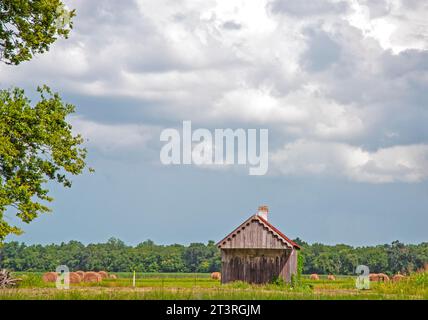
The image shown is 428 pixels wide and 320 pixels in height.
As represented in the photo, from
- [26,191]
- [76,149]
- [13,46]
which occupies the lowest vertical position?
[26,191]

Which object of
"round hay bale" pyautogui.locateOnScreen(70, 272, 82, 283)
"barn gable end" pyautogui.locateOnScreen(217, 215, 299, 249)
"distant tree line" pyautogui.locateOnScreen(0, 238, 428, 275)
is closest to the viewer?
"barn gable end" pyautogui.locateOnScreen(217, 215, 299, 249)

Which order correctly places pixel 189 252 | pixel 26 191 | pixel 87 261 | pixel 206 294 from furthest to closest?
pixel 189 252, pixel 87 261, pixel 26 191, pixel 206 294

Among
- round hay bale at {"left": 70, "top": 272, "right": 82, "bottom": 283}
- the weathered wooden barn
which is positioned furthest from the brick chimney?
round hay bale at {"left": 70, "top": 272, "right": 82, "bottom": 283}

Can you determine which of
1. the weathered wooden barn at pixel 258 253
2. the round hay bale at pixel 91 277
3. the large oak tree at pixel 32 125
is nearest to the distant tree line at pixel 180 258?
the round hay bale at pixel 91 277

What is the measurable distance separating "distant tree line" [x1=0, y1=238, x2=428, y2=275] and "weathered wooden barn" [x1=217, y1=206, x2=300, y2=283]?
65.4 metres

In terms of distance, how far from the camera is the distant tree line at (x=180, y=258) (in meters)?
125

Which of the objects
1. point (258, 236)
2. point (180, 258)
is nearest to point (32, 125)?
point (258, 236)

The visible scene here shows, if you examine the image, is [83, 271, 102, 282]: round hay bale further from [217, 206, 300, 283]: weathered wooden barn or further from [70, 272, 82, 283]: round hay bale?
[217, 206, 300, 283]: weathered wooden barn

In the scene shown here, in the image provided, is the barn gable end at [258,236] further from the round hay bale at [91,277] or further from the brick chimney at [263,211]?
the round hay bale at [91,277]

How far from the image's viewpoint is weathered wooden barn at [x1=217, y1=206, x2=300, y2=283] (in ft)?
191
